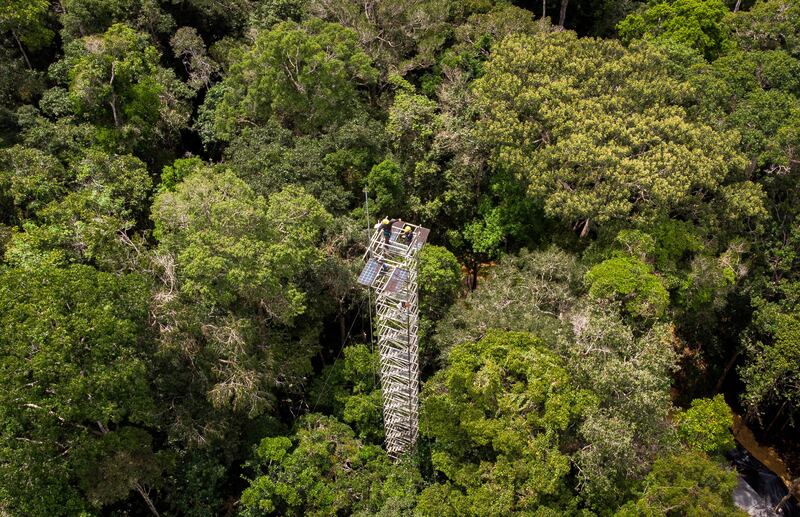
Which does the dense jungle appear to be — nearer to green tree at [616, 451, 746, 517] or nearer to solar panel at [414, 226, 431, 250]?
green tree at [616, 451, 746, 517]

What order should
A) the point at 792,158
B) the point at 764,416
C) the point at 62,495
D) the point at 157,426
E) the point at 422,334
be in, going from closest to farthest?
the point at 62,495 < the point at 157,426 < the point at 422,334 < the point at 792,158 < the point at 764,416

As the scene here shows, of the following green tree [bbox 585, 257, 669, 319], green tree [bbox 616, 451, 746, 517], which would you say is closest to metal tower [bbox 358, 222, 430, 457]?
green tree [bbox 585, 257, 669, 319]

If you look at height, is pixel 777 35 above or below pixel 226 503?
above

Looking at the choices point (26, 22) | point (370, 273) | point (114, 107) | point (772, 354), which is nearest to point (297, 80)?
point (114, 107)

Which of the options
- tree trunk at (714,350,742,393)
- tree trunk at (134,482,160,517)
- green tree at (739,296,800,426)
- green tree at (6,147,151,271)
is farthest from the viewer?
tree trunk at (714,350,742,393)

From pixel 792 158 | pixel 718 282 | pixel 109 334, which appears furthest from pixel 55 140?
pixel 792 158

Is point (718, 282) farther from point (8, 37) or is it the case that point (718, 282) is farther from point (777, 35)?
point (8, 37)
